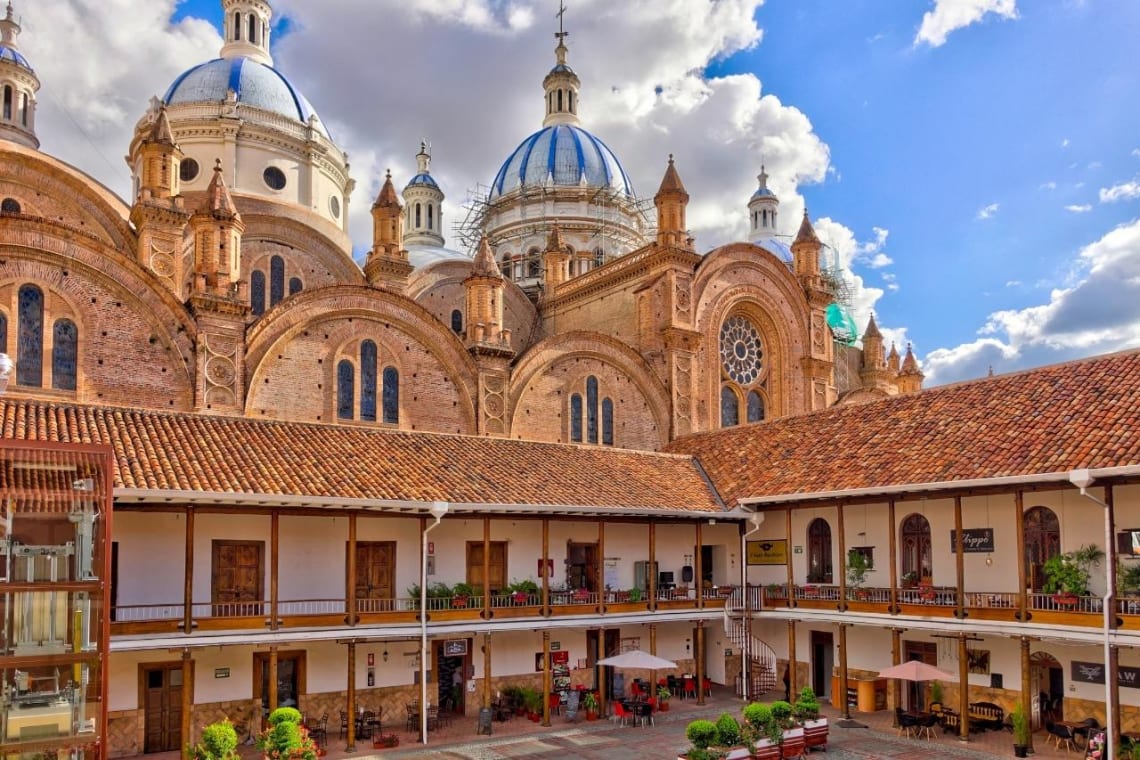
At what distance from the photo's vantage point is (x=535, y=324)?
47.5m

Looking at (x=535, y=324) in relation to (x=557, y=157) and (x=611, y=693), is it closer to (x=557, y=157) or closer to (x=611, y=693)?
(x=557, y=157)

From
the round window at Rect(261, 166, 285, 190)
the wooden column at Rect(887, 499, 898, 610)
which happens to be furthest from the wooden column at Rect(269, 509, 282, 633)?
the round window at Rect(261, 166, 285, 190)

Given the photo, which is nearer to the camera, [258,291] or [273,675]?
[273,675]

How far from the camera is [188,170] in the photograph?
3922 centimetres

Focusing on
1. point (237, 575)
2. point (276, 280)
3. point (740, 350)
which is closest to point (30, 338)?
point (237, 575)

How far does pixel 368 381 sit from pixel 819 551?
15.4m

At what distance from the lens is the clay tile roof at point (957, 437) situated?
65.4ft

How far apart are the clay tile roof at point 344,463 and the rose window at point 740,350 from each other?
15.8 m

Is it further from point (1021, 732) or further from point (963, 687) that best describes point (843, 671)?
point (1021, 732)

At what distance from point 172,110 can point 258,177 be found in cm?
479

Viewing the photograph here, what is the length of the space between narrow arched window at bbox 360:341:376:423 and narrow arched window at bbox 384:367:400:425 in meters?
0.46

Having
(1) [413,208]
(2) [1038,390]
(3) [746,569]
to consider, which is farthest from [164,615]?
(1) [413,208]

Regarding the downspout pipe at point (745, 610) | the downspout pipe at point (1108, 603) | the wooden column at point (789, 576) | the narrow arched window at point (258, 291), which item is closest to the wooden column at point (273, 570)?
the downspout pipe at point (745, 610)

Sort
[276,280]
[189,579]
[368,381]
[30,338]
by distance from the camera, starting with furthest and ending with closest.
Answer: [276,280], [368,381], [30,338], [189,579]
